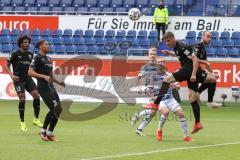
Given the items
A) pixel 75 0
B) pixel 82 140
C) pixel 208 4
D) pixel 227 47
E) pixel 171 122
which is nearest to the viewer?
pixel 82 140

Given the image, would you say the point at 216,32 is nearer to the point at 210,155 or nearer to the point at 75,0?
the point at 75,0

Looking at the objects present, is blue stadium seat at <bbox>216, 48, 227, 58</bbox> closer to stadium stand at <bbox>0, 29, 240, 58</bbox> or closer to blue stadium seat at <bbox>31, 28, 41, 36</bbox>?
stadium stand at <bbox>0, 29, 240, 58</bbox>

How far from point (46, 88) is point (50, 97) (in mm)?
280

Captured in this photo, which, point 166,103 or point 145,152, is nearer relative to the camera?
point 145,152

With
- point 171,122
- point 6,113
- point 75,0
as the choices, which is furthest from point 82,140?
point 75,0

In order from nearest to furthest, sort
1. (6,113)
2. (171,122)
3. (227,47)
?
(171,122) → (6,113) → (227,47)

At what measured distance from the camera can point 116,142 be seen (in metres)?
15.9

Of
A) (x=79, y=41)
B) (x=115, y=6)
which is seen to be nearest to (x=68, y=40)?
(x=79, y=41)

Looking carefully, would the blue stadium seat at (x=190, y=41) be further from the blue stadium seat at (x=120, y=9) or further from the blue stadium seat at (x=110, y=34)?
the blue stadium seat at (x=120, y=9)

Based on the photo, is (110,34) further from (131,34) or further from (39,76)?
→ (39,76)

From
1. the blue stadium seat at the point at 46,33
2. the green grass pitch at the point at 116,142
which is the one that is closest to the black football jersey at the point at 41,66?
the green grass pitch at the point at 116,142

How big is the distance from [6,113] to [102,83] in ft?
20.6

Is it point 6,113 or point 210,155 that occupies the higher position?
point 210,155

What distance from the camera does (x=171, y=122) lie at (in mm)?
21734
